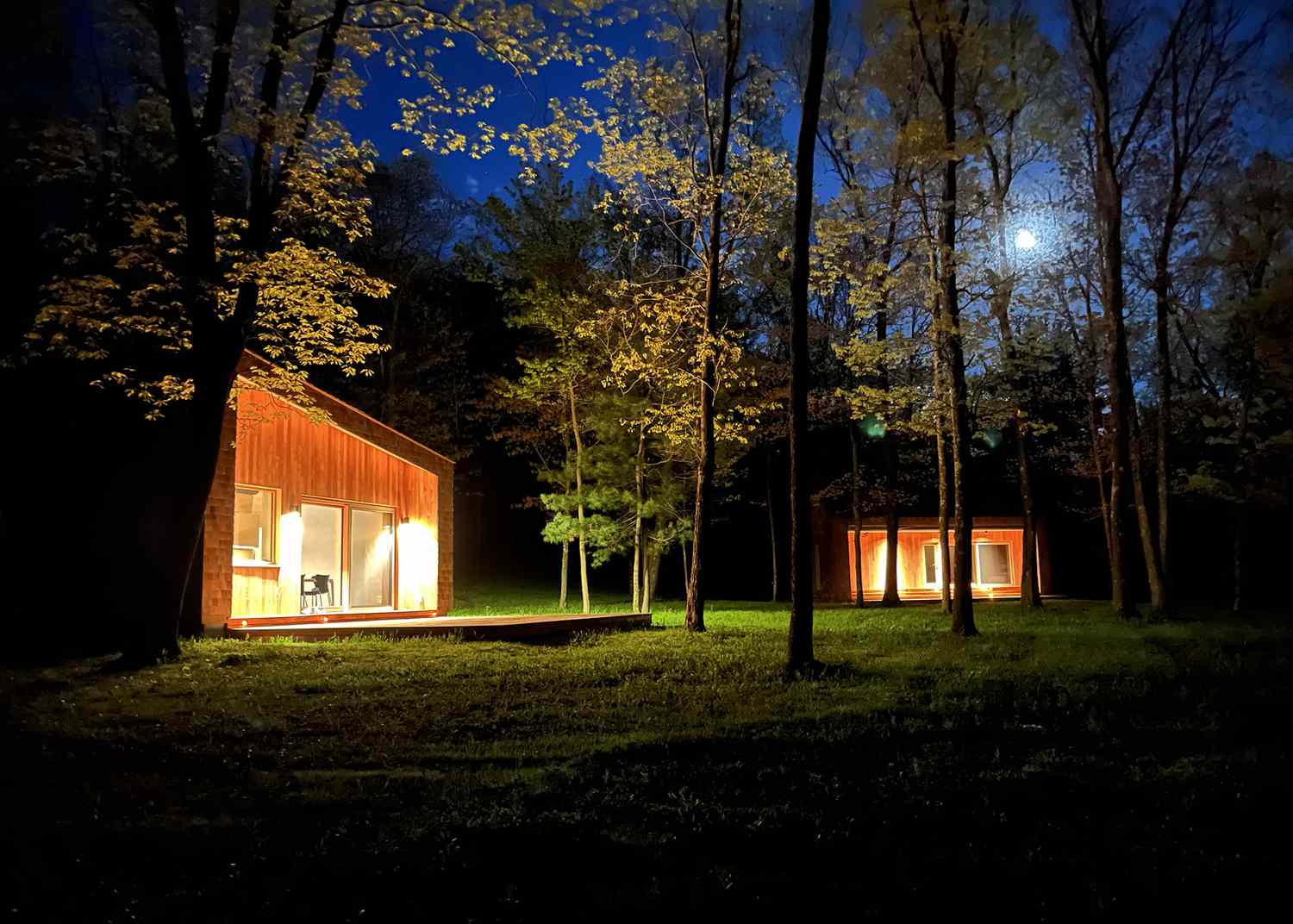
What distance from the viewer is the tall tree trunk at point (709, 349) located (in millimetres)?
13836

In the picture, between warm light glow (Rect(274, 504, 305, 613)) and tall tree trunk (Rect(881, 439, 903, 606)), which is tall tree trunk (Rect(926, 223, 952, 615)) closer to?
tall tree trunk (Rect(881, 439, 903, 606))

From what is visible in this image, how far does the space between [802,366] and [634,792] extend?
5951mm

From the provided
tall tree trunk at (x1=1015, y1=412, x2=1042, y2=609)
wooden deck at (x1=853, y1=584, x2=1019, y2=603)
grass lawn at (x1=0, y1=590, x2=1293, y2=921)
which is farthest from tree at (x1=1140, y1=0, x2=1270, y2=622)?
grass lawn at (x1=0, y1=590, x2=1293, y2=921)

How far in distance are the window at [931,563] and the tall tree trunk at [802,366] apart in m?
20.4

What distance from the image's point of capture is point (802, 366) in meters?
9.52

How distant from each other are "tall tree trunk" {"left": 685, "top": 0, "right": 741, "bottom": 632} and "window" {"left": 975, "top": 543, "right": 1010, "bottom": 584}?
18.4m

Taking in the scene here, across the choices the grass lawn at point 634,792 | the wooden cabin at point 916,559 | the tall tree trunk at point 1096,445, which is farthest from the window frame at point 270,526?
the tall tree trunk at point 1096,445

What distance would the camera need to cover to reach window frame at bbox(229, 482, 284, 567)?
13.9 metres

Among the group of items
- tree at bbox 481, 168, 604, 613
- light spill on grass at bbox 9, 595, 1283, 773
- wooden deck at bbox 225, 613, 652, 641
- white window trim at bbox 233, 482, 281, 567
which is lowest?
light spill on grass at bbox 9, 595, 1283, 773

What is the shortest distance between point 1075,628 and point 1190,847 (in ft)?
36.6

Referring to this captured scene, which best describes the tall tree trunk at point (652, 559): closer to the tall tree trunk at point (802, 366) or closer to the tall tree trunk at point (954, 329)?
the tall tree trunk at point (954, 329)

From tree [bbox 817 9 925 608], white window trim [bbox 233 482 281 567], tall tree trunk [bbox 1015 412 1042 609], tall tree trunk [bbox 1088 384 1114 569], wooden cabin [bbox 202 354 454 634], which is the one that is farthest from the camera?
tall tree trunk [bbox 1088 384 1114 569]

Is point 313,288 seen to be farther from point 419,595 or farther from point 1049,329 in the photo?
point 1049,329

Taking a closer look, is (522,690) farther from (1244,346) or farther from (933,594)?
(933,594)
